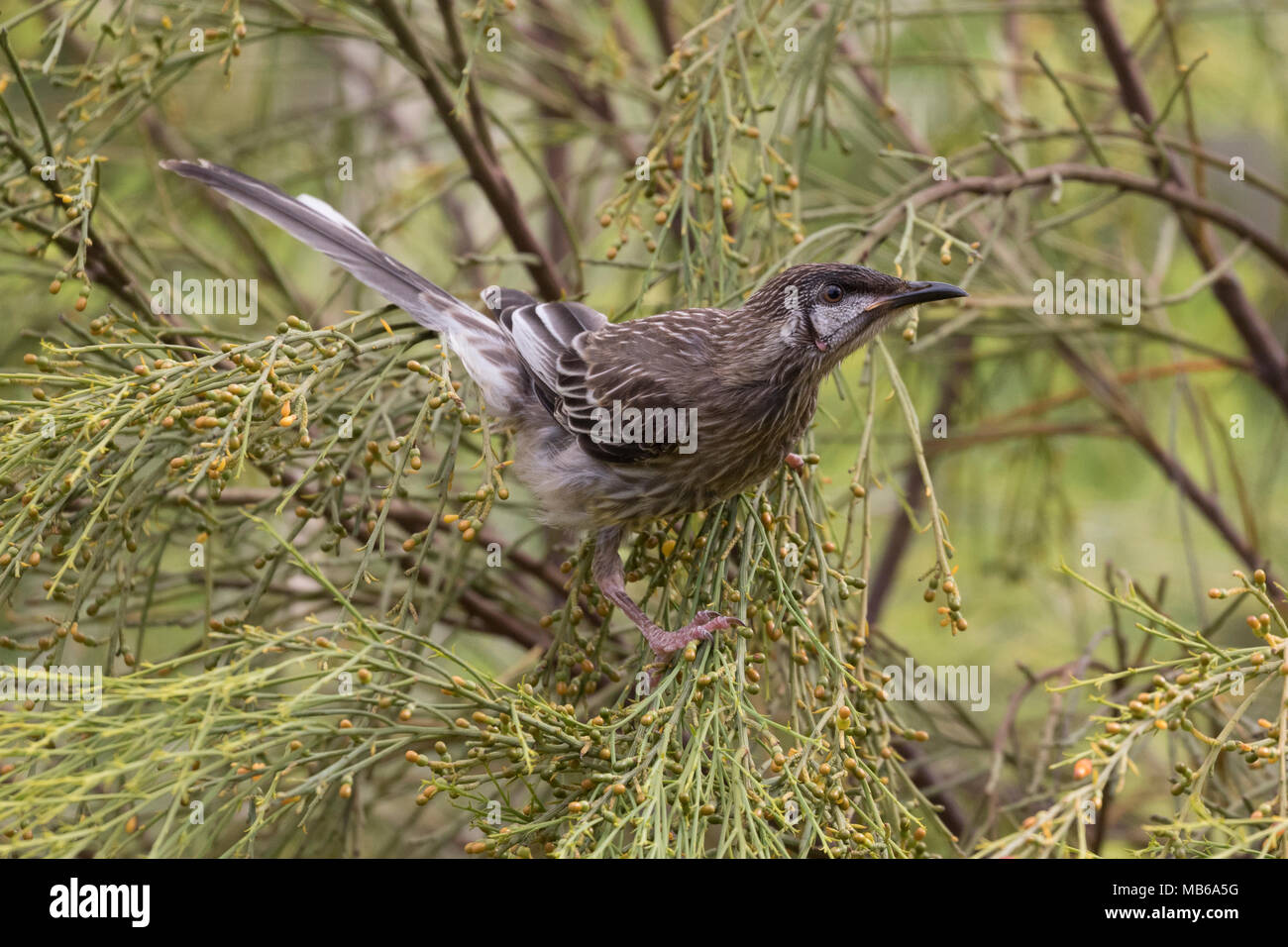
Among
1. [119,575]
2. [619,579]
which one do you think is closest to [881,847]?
[619,579]

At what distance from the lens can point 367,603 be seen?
3.29 meters

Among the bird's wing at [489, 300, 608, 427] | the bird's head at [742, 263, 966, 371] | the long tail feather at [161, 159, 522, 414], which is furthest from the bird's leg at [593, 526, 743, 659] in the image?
the bird's head at [742, 263, 966, 371]

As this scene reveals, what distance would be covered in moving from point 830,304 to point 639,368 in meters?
0.54

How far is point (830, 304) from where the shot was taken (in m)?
2.85

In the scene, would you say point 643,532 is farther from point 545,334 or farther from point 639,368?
point 545,334

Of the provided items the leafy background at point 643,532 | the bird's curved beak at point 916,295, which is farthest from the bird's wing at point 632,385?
the bird's curved beak at point 916,295

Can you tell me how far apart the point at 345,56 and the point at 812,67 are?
3.36 meters

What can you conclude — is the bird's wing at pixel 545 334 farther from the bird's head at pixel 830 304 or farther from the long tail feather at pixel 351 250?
the bird's head at pixel 830 304

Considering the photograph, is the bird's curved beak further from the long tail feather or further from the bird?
the long tail feather

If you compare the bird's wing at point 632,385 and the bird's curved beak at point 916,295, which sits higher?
the bird's curved beak at point 916,295

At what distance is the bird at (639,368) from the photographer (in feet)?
9.21

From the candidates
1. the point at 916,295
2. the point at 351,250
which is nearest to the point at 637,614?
the point at 916,295

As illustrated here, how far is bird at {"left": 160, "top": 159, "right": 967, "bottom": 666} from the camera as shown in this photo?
2.81m

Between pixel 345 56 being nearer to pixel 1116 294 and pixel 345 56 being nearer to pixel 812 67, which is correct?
pixel 812 67
